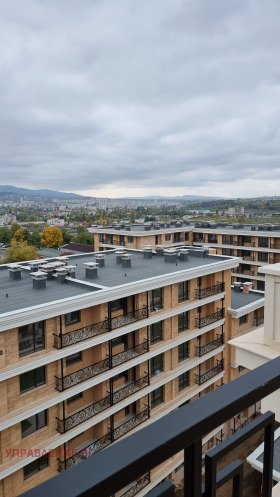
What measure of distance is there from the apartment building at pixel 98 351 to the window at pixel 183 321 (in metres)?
0.06

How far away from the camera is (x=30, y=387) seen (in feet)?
46.4

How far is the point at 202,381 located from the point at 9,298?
13.2 metres

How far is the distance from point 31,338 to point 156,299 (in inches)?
293

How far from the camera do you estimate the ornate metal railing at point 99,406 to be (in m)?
15.2

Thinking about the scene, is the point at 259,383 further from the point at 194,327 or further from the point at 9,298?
the point at 194,327

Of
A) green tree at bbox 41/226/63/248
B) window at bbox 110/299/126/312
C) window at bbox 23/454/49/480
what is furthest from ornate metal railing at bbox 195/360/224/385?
green tree at bbox 41/226/63/248

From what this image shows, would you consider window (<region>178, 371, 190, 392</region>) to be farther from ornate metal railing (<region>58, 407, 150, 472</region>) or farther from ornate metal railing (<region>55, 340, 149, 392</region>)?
ornate metal railing (<region>55, 340, 149, 392</region>)

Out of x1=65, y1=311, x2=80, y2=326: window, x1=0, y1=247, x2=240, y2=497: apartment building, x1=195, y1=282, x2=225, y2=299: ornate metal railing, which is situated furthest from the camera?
x1=195, y1=282, x2=225, y2=299: ornate metal railing

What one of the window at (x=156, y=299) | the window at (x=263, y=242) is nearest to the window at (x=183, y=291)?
the window at (x=156, y=299)

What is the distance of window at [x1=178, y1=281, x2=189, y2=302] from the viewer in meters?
20.7

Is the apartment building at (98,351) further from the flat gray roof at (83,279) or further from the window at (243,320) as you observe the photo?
the window at (243,320)

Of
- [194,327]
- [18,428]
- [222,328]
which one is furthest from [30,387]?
[222,328]

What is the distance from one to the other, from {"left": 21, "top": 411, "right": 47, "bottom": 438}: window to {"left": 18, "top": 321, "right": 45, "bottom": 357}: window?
2.83 meters

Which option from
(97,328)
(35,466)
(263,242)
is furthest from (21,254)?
(35,466)
